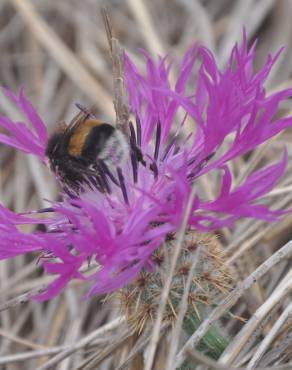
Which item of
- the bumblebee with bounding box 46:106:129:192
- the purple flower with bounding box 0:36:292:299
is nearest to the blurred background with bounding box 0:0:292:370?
the purple flower with bounding box 0:36:292:299

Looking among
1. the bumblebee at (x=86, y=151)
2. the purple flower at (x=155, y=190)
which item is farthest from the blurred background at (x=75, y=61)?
the bumblebee at (x=86, y=151)

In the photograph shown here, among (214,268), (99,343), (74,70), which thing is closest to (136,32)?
(74,70)

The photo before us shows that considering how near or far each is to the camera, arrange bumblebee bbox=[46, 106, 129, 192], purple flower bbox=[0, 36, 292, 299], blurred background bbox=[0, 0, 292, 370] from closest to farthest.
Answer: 1. purple flower bbox=[0, 36, 292, 299]
2. bumblebee bbox=[46, 106, 129, 192]
3. blurred background bbox=[0, 0, 292, 370]

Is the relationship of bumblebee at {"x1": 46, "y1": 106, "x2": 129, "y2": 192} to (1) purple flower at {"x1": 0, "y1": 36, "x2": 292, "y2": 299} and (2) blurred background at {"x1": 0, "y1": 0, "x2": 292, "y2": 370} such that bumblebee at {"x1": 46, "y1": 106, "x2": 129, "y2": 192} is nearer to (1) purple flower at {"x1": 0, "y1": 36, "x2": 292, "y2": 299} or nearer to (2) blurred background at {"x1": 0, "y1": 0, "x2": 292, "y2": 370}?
(1) purple flower at {"x1": 0, "y1": 36, "x2": 292, "y2": 299}

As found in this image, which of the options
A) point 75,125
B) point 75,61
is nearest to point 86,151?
point 75,125

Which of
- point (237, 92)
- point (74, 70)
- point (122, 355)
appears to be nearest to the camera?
point (237, 92)

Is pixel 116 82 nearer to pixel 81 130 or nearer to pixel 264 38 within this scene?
pixel 81 130
